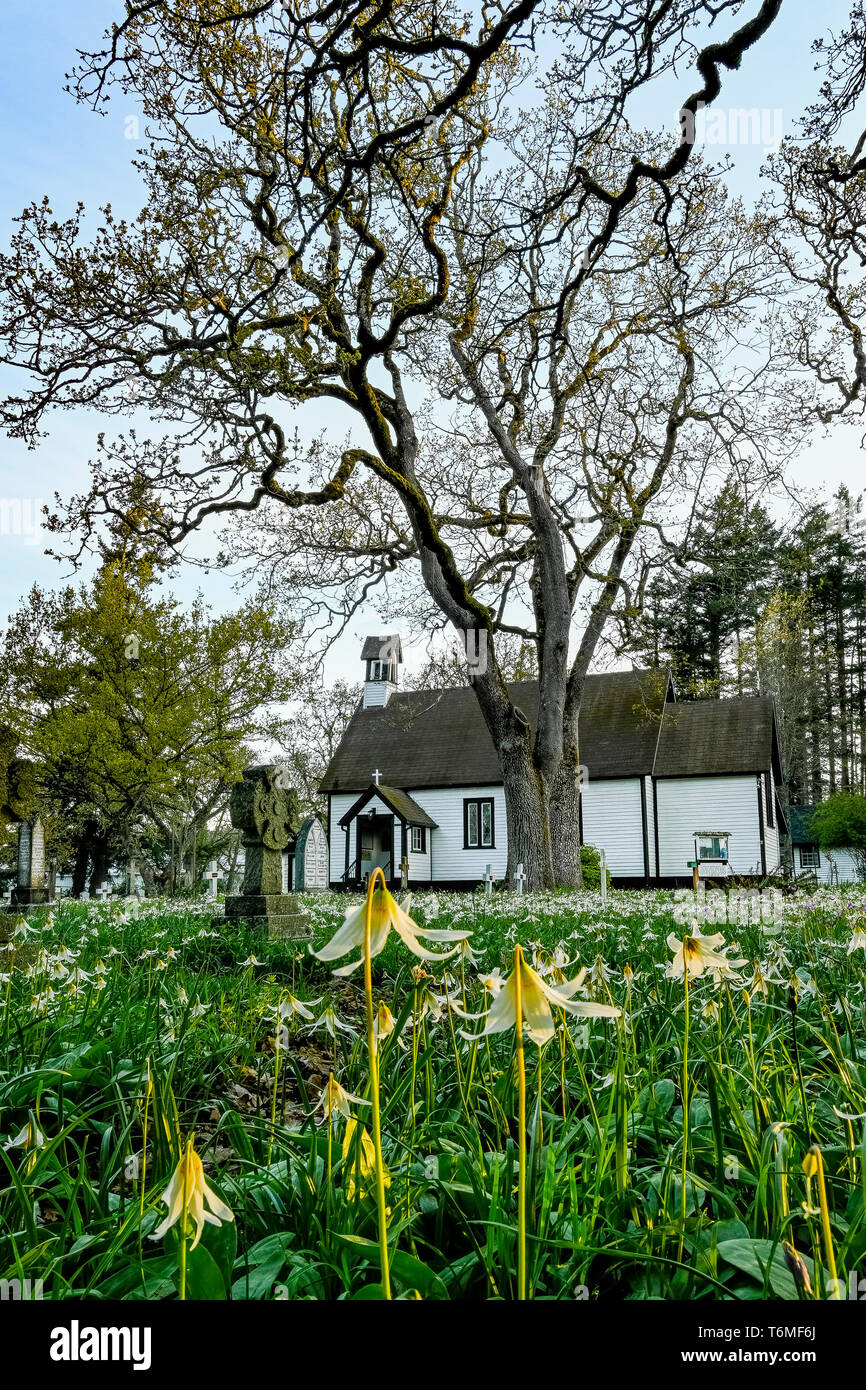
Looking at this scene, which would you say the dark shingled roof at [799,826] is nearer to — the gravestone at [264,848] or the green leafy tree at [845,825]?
the green leafy tree at [845,825]

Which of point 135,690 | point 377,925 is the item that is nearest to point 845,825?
Result: point 135,690

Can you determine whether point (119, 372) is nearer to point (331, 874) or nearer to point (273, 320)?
point (273, 320)

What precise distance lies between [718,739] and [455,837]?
32.5ft

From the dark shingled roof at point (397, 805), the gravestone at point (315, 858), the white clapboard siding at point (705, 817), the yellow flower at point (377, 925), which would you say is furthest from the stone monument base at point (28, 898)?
the white clapboard siding at point (705, 817)

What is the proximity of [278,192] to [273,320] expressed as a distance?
2.06 metres

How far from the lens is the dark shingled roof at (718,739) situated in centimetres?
2906

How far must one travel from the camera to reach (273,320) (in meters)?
11.1

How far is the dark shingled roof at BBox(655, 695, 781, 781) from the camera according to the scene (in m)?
29.1

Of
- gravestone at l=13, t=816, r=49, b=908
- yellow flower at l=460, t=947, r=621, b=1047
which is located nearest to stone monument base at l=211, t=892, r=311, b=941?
gravestone at l=13, t=816, r=49, b=908

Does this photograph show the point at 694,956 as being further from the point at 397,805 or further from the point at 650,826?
the point at 397,805

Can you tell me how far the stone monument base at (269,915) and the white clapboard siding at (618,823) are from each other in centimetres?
2189

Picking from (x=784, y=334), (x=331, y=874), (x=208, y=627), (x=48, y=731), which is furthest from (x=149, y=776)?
(x=784, y=334)

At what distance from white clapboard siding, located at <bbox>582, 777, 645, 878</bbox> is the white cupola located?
1088 centimetres
